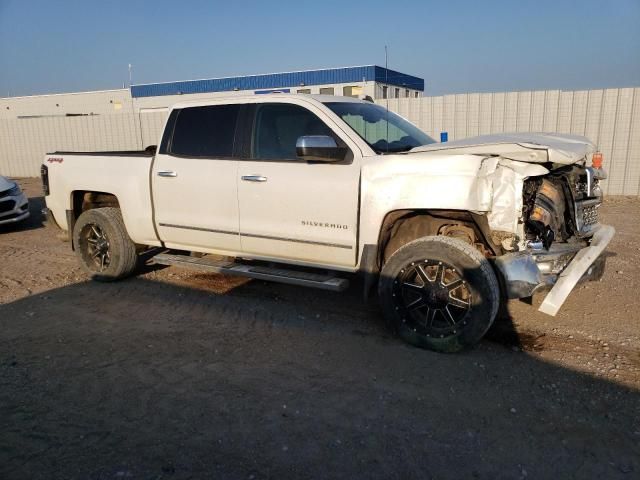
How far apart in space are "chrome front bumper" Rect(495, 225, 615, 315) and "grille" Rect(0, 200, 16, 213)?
8707 millimetres

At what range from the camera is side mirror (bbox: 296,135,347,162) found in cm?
428

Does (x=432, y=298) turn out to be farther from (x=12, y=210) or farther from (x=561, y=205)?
(x=12, y=210)

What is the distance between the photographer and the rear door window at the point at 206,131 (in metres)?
5.24

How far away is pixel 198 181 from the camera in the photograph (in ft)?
17.3

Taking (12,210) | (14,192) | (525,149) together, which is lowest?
(12,210)

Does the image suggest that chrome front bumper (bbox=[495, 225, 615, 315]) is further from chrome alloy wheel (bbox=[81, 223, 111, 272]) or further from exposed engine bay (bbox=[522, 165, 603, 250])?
chrome alloy wheel (bbox=[81, 223, 111, 272])

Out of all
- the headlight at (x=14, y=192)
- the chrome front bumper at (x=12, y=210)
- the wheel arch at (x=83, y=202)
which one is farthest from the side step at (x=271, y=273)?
Answer: the headlight at (x=14, y=192)

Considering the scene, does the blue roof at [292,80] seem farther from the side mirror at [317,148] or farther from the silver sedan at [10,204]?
the side mirror at [317,148]

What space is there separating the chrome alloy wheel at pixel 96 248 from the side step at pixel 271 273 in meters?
0.84

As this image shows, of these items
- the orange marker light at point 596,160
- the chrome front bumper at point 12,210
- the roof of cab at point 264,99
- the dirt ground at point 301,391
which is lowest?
the dirt ground at point 301,391

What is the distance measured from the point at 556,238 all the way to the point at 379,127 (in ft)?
6.20

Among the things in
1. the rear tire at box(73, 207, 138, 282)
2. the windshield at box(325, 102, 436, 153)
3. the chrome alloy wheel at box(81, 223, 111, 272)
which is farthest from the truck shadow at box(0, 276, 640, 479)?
the windshield at box(325, 102, 436, 153)

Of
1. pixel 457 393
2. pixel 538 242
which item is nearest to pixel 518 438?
pixel 457 393

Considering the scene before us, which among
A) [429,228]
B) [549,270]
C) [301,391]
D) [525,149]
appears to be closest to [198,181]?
[429,228]
